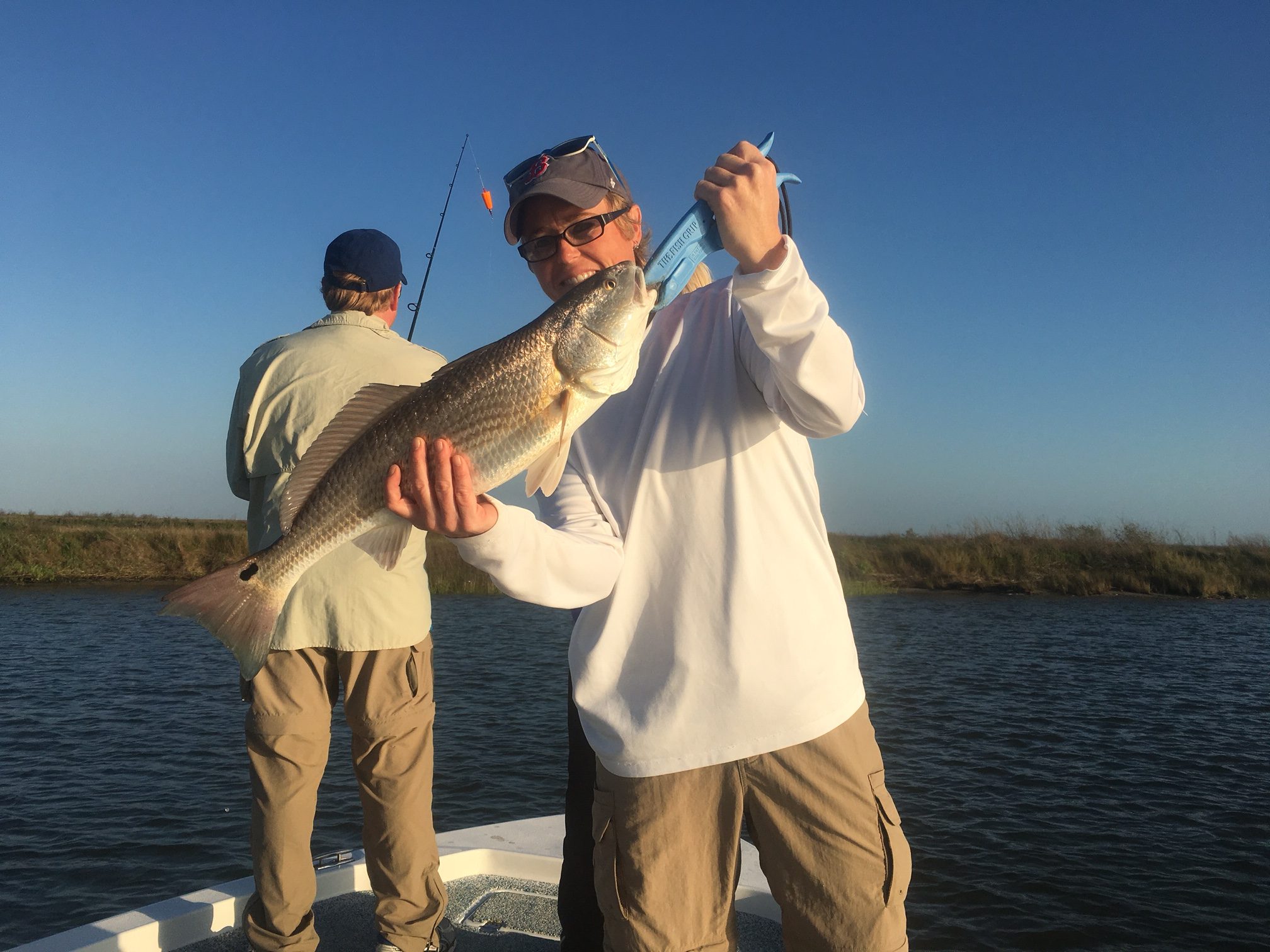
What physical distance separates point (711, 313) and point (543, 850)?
402cm

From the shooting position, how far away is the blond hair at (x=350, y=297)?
4148 mm

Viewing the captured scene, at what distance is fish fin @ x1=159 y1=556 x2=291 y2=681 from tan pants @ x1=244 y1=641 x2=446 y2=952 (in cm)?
102

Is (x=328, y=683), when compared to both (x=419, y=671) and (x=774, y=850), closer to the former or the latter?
(x=419, y=671)

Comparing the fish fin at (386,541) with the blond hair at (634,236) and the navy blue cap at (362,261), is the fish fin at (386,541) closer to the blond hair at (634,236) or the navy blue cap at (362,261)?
the blond hair at (634,236)

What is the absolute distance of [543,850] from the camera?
5156 millimetres

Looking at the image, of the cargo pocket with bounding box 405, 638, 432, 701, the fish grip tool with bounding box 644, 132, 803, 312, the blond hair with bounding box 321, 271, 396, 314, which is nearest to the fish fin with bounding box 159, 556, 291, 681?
the cargo pocket with bounding box 405, 638, 432, 701

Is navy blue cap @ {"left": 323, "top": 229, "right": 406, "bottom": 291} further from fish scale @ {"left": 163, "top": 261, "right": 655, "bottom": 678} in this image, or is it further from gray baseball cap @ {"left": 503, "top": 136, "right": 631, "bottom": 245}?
fish scale @ {"left": 163, "top": 261, "right": 655, "bottom": 678}

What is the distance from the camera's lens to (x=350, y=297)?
165 inches

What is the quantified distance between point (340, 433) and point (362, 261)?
191 cm

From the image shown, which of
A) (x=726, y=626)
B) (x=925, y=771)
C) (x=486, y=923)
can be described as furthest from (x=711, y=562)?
(x=925, y=771)

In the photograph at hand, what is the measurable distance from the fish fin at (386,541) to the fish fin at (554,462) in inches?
18.9

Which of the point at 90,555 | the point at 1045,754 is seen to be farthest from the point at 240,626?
the point at 90,555

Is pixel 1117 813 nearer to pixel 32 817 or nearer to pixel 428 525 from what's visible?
pixel 428 525

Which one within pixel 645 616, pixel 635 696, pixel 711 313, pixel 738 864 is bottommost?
pixel 738 864
